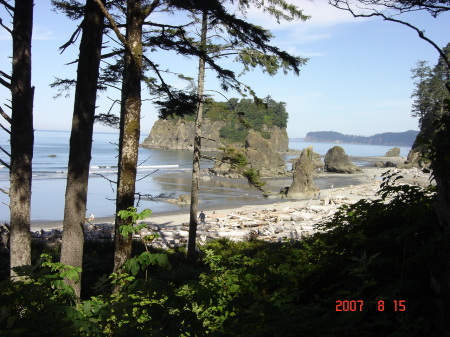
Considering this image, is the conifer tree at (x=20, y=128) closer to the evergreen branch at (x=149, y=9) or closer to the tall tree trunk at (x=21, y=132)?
the tall tree trunk at (x=21, y=132)

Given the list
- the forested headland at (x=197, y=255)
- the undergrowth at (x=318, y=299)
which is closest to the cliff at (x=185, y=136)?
the forested headland at (x=197, y=255)

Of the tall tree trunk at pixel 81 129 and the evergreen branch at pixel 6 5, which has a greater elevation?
the evergreen branch at pixel 6 5

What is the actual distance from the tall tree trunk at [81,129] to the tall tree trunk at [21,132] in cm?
87

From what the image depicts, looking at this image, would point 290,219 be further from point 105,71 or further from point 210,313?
point 210,313

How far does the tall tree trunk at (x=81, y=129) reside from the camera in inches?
256

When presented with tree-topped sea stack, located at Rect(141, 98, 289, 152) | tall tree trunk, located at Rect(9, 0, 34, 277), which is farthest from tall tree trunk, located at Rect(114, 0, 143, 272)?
tree-topped sea stack, located at Rect(141, 98, 289, 152)

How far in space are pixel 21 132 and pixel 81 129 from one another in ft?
3.76

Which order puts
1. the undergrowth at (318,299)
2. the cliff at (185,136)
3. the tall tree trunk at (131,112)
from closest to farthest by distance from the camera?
the undergrowth at (318,299)
the tall tree trunk at (131,112)
the cliff at (185,136)

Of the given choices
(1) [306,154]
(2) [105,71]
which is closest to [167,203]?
(1) [306,154]

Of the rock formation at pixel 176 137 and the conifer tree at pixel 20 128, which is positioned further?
the rock formation at pixel 176 137

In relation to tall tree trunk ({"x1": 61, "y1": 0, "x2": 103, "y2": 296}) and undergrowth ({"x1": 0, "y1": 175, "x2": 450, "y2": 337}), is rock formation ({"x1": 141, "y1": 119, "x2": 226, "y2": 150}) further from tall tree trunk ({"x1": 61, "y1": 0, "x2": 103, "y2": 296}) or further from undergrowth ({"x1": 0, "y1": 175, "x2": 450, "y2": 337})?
undergrowth ({"x1": 0, "y1": 175, "x2": 450, "y2": 337})

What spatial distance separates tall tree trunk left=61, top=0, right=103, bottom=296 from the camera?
6508 millimetres

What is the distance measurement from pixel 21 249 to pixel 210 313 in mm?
4223

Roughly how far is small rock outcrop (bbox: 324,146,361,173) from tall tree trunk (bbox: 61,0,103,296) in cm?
5797
